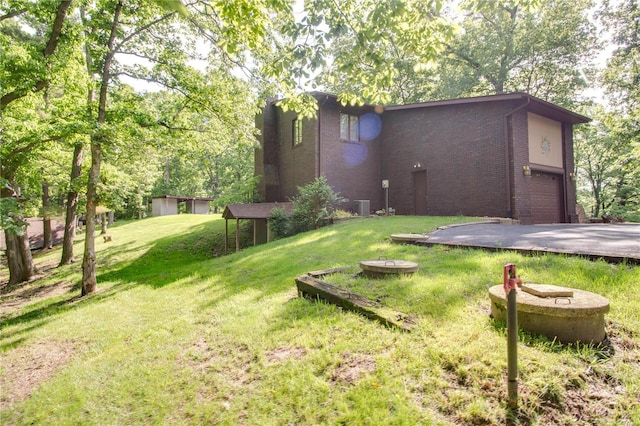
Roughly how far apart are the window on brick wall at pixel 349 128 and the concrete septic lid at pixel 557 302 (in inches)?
551

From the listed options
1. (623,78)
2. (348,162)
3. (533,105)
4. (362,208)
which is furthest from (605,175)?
(362,208)

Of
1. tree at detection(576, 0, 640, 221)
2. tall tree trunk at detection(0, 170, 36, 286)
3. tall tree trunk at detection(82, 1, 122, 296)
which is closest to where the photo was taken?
tall tree trunk at detection(82, 1, 122, 296)

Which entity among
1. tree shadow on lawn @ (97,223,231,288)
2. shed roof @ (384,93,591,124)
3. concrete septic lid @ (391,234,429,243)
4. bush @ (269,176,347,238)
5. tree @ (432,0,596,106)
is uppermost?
tree @ (432,0,596,106)

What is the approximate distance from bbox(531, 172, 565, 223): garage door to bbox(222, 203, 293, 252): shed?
1080 cm

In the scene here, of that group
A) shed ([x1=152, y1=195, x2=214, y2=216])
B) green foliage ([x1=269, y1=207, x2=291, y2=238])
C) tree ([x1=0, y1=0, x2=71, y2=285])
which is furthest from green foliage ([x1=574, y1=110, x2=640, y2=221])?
shed ([x1=152, y1=195, x2=214, y2=216])

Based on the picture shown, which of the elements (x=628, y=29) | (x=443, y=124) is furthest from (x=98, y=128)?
(x=628, y=29)

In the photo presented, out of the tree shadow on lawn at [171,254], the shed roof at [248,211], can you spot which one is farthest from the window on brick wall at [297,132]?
the tree shadow on lawn at [171,254]

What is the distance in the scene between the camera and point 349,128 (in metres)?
16.7

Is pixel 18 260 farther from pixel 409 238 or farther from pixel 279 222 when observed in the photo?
pixel 409 238

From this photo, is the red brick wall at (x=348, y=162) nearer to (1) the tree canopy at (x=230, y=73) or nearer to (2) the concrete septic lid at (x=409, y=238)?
(1) the tree canopy at (x=230, y=73)

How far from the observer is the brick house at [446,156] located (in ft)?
43.4

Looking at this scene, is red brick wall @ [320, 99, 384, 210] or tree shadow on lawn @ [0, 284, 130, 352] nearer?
tree shadow on lawn @ [0, 284, 130, 352]

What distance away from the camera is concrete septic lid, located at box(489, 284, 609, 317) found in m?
2.73

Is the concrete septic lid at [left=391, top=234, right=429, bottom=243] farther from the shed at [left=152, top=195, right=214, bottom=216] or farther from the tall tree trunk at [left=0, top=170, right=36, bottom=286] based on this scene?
the shed at [left=152, top=195, right=214, bottom=216]
